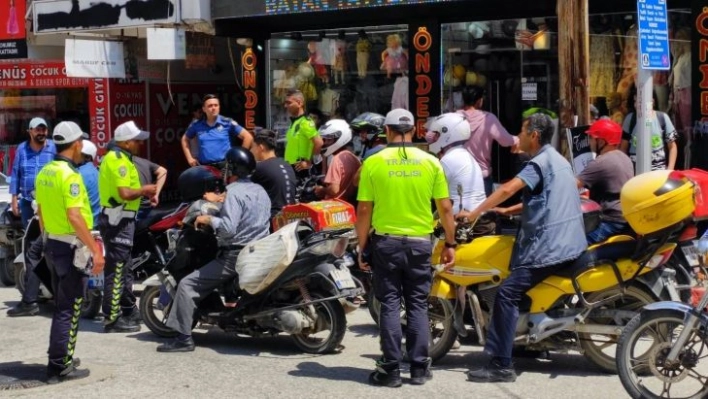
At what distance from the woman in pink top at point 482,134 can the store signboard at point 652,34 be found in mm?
1812

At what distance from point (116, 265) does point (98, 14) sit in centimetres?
661

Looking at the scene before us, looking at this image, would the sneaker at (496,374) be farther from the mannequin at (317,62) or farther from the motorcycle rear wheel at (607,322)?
the mannequin at (317,62)

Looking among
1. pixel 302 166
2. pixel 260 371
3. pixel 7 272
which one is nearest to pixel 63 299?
pixel 260 371

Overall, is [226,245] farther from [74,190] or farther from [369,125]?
[369,125]

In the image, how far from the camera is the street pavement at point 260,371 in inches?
279

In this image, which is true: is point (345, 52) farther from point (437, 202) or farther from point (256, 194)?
point (437, 202)

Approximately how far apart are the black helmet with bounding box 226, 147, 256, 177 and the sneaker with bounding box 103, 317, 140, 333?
1964 mm

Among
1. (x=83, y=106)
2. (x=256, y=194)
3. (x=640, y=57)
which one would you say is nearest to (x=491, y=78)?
(x=640, y=57)

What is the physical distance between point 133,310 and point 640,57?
5.03 m

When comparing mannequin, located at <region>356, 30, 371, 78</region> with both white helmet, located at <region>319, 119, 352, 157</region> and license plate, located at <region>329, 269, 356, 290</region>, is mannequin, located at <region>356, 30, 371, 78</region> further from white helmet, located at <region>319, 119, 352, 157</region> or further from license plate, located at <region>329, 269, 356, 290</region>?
license plate, located at <region>329, 269, 356, 290</region>

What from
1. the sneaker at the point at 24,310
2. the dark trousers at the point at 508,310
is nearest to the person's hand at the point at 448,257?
the dark trousers at the point at 508,310

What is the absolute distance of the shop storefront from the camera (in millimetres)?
12477

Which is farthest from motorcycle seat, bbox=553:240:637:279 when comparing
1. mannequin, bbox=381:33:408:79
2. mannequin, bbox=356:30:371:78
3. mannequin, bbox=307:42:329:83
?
mannequin, bbox=307:42:329:83

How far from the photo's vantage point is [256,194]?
332 inches
